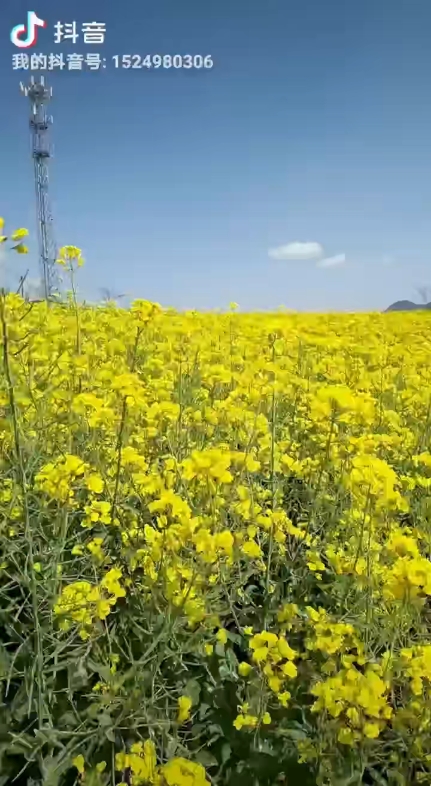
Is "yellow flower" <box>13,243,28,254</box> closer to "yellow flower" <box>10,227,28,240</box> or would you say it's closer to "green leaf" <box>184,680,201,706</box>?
"yellow flower" <box>10,227,28,240</box>

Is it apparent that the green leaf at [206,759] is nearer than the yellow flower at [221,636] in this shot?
Yes

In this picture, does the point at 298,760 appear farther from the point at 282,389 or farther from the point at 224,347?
the point at 224,347

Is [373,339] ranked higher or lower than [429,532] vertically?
higher

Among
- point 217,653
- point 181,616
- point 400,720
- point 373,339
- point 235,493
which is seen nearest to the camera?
point 400,720

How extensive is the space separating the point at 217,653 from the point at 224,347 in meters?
3.28

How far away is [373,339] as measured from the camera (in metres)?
5.75

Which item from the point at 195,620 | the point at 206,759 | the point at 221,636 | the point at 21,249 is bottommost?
the point at 206,759

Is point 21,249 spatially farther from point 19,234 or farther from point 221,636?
point 221,636

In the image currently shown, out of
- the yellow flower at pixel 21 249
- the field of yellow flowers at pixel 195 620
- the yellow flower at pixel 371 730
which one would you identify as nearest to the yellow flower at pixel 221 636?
the field of yellow flowers at pixel 195 620

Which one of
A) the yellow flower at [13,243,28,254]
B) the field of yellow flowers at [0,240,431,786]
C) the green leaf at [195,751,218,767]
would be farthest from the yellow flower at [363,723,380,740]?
the yellow flower at [13,243,28,254]

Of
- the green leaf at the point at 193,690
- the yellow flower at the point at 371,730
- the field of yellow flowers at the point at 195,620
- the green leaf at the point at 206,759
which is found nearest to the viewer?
the yellow flower at the point at 371,730

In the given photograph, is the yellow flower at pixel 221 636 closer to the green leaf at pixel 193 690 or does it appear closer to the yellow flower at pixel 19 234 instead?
the green leaf at pixel 193 690

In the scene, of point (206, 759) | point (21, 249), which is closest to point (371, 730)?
point (206, 759)

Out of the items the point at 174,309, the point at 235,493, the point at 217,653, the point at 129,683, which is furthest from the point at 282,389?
the point at 174,309
